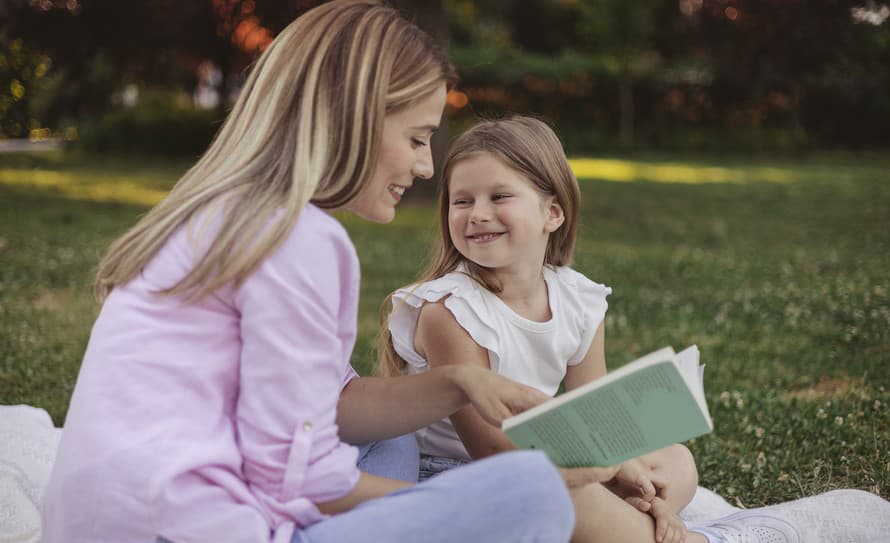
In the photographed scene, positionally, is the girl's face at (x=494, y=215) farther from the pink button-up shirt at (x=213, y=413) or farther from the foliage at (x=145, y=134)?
the foliage at (x=145, y=134)

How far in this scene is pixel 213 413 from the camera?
1.98 m

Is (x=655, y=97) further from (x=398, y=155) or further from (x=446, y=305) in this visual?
(x=398, y=155)

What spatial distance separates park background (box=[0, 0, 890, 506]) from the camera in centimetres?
466

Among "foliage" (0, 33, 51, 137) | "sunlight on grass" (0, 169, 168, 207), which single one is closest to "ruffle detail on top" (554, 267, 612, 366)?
"sunlight on grass" (0, 169, 168, 207)

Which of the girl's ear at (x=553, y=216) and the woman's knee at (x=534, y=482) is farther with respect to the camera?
the girl's ear at (x=553, y=216)

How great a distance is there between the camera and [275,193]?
2.06 metres

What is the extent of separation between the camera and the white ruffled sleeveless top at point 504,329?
9.63 ft

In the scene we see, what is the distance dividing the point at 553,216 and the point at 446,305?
562 millimetres

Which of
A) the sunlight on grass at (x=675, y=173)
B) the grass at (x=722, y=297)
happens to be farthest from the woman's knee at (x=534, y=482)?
the sunlight on grass at (x=675, y=173)

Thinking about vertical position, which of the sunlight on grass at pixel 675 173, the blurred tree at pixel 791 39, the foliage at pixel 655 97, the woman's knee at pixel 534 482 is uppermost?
the blurred tree at pixel 791 39

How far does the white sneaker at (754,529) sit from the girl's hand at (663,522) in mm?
183

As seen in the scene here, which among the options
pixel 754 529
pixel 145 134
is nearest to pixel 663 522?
Answer: pixel 754 529

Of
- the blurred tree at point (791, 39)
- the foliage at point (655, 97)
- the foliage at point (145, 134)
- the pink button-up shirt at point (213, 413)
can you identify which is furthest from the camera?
the foliage at point (655, 97)

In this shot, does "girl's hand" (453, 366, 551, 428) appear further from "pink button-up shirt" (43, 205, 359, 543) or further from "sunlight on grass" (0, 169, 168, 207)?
"sunlight on grass" (0, 169, 168, 207)
